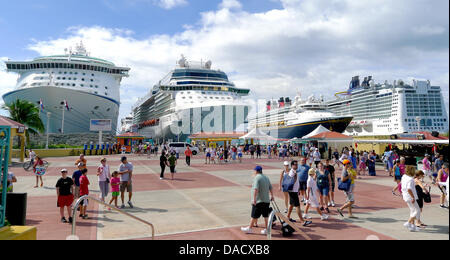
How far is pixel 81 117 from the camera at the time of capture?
41.3m

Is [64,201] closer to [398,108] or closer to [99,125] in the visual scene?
[99,125]

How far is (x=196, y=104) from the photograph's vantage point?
50.7 meters

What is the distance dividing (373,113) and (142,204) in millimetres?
82604

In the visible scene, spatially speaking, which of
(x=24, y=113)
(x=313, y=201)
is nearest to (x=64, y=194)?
(x=313, y=201)

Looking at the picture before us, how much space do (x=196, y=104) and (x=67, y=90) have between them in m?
21.1

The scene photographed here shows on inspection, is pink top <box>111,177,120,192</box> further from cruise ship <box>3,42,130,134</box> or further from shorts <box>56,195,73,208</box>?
cruise ship <box>3,42,130,134</box>

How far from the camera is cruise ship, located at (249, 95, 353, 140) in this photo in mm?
48344

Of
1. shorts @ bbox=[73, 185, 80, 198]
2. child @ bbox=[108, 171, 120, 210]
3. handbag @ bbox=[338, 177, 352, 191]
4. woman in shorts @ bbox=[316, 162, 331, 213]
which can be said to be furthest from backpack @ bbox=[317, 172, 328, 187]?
shorts @ bbox=[73, 185, 80, 198]

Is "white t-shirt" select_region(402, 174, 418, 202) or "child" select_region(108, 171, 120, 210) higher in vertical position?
"white t-shirt" select_region(402, 174, 418, 202)

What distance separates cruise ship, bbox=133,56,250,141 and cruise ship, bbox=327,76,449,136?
37609 mm

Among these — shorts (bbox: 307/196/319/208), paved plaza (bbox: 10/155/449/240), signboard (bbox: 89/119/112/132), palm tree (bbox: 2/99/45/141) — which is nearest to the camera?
paved plaza (bbox: 10/155/449/240)

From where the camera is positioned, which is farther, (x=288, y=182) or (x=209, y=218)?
(x=209, y=218)

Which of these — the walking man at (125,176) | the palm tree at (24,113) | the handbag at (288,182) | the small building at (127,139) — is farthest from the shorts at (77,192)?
the small building at (127,139)

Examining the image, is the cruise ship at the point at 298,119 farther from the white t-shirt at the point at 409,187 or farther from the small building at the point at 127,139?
the white t-shirt at the point at 409,187
